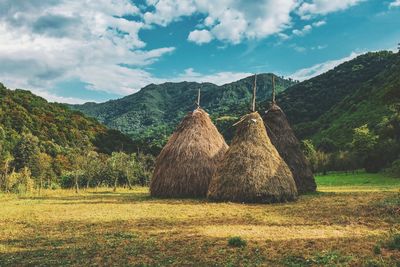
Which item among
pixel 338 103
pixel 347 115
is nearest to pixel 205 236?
pixel 347 115

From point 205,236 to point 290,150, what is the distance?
51.4 ft

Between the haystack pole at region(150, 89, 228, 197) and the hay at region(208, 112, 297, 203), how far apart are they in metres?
3.02

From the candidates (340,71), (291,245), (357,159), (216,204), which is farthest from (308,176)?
(340,71)

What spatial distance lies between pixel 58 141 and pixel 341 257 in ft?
207

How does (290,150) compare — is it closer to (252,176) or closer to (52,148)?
(252,176)

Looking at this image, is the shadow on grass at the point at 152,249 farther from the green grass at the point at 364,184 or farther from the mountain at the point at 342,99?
the mountain at the point at 342,99

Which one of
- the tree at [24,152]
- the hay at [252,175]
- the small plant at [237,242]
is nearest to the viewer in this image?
the small plant at [237,242]

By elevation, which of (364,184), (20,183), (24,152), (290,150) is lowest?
(364,184)

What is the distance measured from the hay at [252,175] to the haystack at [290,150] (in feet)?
11.9

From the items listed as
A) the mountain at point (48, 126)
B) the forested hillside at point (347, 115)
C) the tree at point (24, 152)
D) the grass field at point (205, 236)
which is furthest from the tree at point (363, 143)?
the tree at point (24, 152)

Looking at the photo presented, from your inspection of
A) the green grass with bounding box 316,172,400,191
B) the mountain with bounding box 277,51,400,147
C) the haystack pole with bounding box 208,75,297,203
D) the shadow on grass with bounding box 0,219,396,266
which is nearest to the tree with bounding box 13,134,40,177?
the haystack pole with bounding box 208,75,297,203

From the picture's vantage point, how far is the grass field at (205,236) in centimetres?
867

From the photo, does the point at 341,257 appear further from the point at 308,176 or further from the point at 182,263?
the point at 308,176

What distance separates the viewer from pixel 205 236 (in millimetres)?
11477
